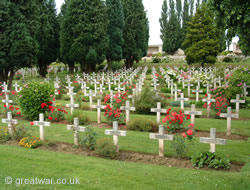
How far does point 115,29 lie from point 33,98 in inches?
872

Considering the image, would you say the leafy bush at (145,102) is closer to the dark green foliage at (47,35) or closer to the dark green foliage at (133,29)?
the dark green foliage at (47,35)

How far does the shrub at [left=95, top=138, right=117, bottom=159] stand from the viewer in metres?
6.62

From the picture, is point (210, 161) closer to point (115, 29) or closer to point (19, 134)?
point (19, 134)

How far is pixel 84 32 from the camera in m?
26.1

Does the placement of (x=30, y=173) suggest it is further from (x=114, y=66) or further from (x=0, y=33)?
(x=114, y=66)

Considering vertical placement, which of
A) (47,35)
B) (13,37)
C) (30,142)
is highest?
(47,35)

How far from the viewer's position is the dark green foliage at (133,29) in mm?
33844

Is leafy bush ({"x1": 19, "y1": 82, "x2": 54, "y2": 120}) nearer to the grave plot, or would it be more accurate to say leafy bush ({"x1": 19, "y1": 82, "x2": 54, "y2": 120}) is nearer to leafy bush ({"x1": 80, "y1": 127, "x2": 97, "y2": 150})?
the grave plot

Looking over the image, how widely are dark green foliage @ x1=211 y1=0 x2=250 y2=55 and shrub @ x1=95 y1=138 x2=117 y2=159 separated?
4.52 m

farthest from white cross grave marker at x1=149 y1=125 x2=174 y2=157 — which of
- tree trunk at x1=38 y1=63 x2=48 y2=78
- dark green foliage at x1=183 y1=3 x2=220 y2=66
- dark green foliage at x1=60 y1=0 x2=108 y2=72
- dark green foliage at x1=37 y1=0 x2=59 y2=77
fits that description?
dark green foliage at x1=183 y1=3 x2=220 y2=66

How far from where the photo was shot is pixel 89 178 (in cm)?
522

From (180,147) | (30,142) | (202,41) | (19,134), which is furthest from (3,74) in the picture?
(202,41)

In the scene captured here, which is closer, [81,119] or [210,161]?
[210,161]

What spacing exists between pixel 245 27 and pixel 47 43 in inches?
913
